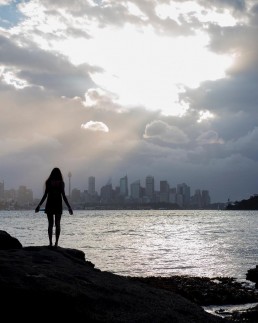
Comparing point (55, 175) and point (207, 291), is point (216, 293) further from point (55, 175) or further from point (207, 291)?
point (55, 175)

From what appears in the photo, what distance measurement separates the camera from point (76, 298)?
26.0 ft

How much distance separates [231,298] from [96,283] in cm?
1617

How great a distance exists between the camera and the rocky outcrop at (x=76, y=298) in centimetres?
770

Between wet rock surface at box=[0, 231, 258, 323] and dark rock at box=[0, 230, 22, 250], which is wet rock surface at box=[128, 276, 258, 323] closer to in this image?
wet rock surface at box=[0, 231, 258, 323]

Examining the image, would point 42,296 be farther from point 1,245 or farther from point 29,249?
point 1,245

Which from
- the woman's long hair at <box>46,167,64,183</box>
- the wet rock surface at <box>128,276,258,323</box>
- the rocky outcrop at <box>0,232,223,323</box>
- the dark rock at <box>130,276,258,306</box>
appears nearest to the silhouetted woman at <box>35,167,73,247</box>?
the woman's long hair at <box>46,167,64,183</box>

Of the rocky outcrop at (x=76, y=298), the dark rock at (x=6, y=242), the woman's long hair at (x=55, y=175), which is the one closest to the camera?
the rocky outcrop at (x=76, y=298)

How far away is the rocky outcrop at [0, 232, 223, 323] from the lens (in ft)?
25.3

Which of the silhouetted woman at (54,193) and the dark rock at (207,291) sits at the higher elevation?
the silhouetted woman at (54,193)

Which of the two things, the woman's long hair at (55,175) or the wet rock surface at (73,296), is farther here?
the woman's long hair at (55,175)

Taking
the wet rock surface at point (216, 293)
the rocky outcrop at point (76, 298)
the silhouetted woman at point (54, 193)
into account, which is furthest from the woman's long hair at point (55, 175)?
the wet rock surface at point (216, 293)

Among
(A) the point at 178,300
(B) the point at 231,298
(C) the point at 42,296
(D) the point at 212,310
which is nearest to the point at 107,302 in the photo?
(C) the point at 42,296

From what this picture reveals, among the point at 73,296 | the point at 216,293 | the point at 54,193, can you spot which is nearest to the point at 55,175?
the point at 54,193

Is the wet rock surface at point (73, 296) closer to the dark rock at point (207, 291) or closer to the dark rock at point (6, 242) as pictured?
the dark rock at point (6, 242)
